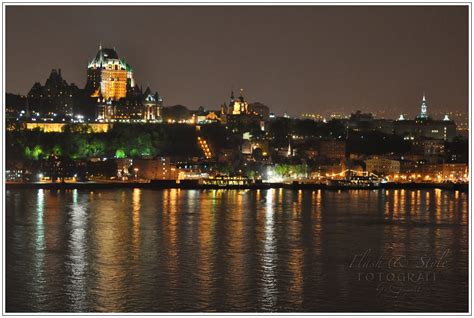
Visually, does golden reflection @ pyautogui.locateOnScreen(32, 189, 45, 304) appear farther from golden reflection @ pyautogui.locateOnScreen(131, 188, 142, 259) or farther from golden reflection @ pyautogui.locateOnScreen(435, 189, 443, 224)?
golden reflection @ pyautogui.locateOnScreen(435, 189, 443, 224)

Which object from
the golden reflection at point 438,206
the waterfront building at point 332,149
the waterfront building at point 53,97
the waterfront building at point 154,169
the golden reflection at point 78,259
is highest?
the waterfront building at point 53,97

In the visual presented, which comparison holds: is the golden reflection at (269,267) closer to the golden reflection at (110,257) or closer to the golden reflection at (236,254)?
the golden reflection at (236,254)

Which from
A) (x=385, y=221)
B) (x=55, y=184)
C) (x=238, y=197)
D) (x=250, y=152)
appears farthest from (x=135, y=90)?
(x=385, y=221)

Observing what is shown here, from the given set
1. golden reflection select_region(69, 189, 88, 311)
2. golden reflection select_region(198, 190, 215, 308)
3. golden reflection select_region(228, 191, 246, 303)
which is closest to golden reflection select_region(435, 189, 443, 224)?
golden reflection select_region(228, 191, 246, 303)

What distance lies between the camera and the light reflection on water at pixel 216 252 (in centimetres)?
682

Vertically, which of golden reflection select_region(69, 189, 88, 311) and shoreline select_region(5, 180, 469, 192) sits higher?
shoreline select_region(5, 180, 469, 192)

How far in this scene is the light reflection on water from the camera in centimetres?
682

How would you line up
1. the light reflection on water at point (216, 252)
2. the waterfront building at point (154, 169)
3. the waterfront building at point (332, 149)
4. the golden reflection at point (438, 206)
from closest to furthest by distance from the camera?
1. the light reflection on water at point (216, 252)
2. the golden reflection at point (438, 206)
3. the waterfront building at point (154, 169)
4. the waterfront building at point (332, 149)

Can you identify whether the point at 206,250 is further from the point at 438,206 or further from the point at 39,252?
the point at 438,206

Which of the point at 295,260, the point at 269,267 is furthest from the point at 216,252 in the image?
the point at 269,267

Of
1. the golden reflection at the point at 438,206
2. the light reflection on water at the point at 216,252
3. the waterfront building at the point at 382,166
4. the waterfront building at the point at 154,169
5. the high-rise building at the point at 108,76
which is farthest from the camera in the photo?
the high-rise building at the point at 108,76

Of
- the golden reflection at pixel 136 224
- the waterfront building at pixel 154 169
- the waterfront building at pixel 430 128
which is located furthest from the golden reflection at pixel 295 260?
the waterfront building at pixel 430 128

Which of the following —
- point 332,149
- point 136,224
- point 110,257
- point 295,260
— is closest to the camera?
point 295,260

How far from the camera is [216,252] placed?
885 centimetres
